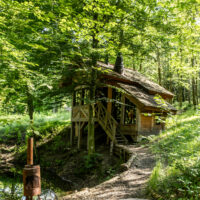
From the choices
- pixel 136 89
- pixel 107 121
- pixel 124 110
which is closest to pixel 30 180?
pixel 107 121

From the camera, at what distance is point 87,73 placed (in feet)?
34.8

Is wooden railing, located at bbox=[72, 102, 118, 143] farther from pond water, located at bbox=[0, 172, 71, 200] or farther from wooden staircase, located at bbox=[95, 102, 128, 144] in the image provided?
pond water, located at bbox=[0, 172, 71, 200]

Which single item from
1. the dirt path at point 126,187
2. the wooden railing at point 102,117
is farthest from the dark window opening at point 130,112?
the dirt path at point 126,187

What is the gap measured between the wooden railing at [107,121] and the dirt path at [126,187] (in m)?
3.95

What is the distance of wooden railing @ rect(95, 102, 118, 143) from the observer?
11.7m

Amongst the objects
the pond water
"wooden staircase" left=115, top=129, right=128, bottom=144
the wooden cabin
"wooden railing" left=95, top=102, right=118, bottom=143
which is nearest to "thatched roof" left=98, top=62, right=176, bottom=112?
the wooden cabin

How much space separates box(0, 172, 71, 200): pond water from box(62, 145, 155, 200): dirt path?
1.68 m

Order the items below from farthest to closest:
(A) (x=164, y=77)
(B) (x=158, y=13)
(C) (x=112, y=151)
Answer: (A) (x=164, y=77), (C) (x=112, y=151), (B) (x=158, y=13)

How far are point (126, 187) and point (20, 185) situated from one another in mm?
5457

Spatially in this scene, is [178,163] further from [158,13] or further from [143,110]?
[158,13]

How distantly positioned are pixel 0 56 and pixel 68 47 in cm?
449

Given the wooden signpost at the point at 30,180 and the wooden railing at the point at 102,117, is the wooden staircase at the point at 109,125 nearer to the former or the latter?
the wooden railing at the point at 102,117

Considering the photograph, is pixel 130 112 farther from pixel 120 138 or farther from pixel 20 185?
pixel 20 185

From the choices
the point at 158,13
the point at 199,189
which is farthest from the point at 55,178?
the point at 158,13
